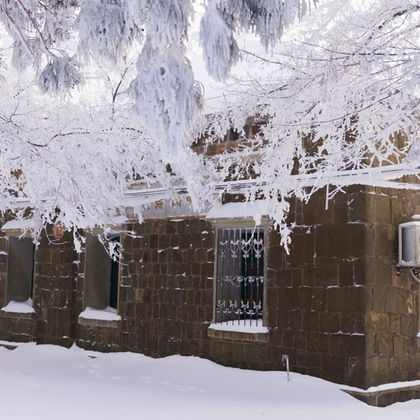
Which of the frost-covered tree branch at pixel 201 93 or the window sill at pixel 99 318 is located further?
the window sill at pixel 99 318

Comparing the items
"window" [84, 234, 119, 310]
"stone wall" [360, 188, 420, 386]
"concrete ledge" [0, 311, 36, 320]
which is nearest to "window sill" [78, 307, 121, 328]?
"window" [84, 234, 119, 310]

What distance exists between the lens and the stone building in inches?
365

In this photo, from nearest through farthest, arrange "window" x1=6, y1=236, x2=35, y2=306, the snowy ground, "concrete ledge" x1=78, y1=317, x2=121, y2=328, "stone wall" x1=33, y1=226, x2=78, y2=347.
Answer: the snowy ground, "concrete ledge" x1=78, y1=317, x2=121, y2=328, "stone wall" x1=33, y1=226, x2=78, y2=347, "window" x1=6, y1=236, x2=35, y2=306

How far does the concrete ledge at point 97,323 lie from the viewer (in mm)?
12031

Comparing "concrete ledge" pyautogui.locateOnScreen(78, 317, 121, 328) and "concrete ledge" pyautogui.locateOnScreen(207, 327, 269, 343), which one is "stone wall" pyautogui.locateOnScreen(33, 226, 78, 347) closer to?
"concrete ledge" pyautogui.locateOnScreen(78, 317, 121, 328)

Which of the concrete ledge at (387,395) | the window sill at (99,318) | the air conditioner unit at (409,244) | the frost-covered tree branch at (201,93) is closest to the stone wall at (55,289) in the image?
the window sill at (99,318)

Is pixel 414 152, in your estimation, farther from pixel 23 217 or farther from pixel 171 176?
pixel 23 217

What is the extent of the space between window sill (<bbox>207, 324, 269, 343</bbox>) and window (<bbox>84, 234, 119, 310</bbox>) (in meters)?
3.02

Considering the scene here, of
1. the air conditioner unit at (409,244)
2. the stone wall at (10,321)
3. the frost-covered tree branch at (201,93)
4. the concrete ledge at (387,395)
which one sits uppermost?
the frost-covered tree branch at (201,93)

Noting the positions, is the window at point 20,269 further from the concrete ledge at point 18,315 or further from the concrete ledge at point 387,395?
the concrete ledge at point 387,395

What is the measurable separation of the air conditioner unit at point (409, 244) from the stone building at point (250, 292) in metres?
0.16

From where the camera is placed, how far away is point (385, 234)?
9.48 meters

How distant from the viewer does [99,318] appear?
40.4ft

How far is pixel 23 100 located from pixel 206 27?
7557 millimetres
